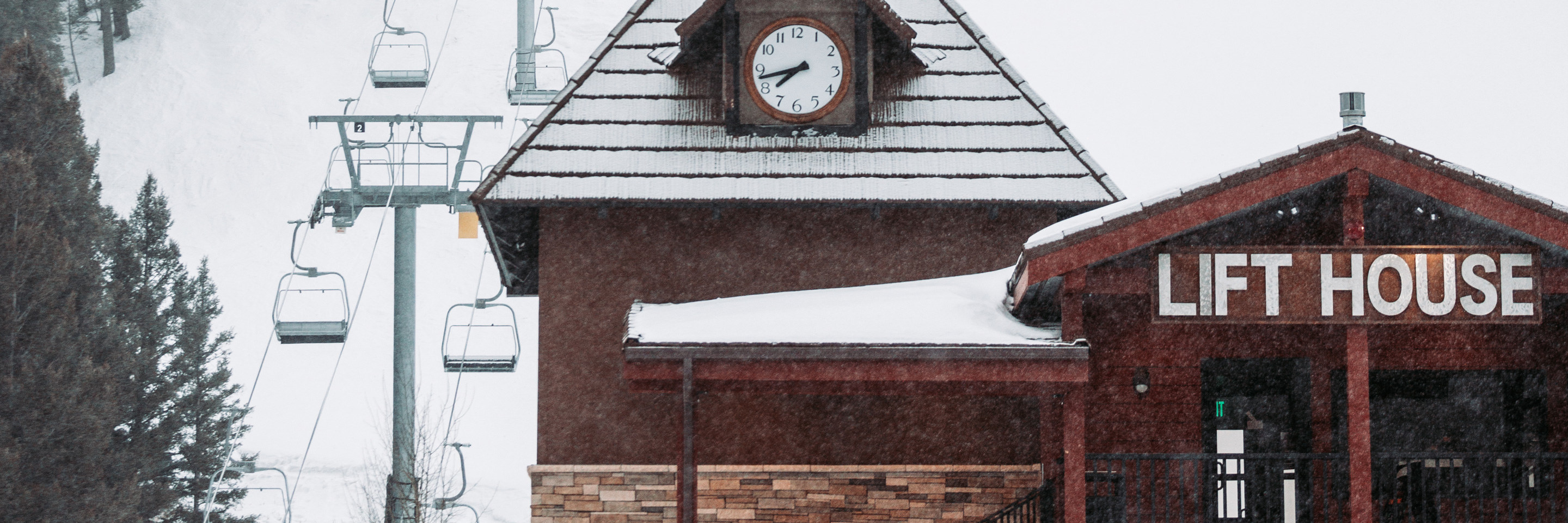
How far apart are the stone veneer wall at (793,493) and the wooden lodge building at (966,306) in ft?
0.08

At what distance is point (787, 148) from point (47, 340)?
19.3 meters

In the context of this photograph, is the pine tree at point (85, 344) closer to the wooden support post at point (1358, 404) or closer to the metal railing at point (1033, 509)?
the metal railing at point (1033, 509)

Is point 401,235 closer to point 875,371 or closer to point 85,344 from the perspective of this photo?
point 875,371

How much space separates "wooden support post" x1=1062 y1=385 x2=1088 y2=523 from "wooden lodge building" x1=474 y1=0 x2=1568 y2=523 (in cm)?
2

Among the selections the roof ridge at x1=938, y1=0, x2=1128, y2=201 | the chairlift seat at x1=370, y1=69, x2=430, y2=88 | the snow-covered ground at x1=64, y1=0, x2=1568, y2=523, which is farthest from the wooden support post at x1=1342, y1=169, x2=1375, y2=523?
the snow-covered ground at x1=64, y1=0, x2=1568, y2=523

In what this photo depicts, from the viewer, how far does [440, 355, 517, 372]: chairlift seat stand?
16797 millimetres

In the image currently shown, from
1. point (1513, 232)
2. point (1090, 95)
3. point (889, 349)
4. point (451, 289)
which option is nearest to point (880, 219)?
point (889, 349)

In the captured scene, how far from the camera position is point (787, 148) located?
1190cm

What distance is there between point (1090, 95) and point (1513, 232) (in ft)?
282

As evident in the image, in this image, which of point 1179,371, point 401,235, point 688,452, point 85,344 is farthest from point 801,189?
point 85,344

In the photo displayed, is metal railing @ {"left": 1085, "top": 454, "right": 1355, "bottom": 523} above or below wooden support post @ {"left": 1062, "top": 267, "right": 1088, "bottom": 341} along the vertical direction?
below

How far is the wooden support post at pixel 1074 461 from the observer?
29.7 feet

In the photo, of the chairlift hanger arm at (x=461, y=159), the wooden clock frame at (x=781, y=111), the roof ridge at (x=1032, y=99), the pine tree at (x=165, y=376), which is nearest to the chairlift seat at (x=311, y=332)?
the chairlift hanger arm at (x=461, y=159)

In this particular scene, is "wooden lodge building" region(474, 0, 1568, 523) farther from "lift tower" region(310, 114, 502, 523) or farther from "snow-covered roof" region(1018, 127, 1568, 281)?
"lift tower" region(310, 114, 502, 523)
